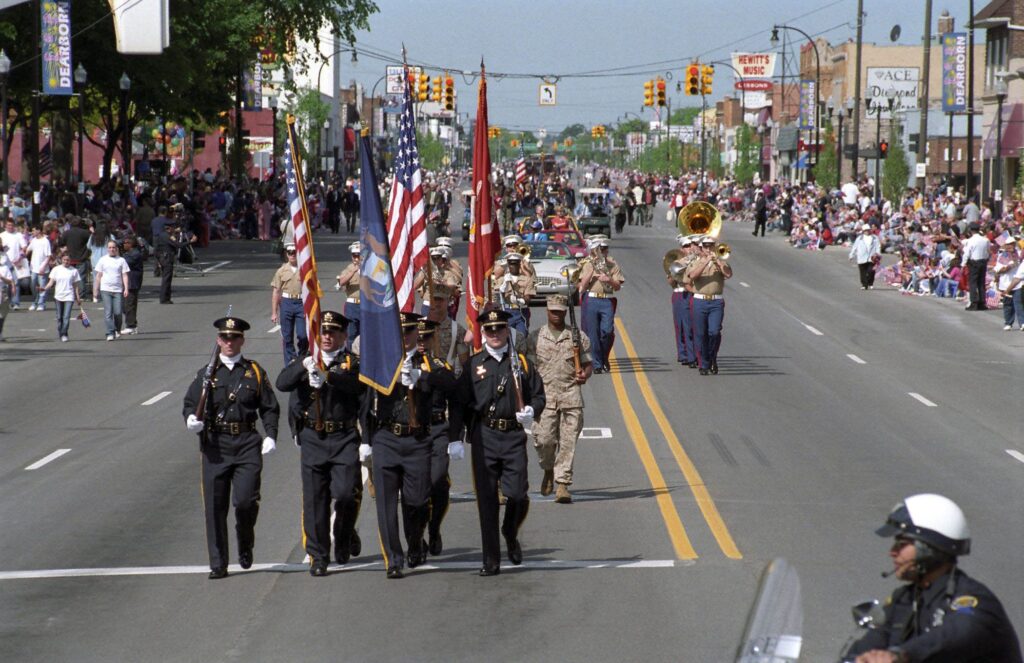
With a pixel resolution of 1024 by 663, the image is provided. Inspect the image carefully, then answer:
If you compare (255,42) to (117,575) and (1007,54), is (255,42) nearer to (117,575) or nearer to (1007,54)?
(1007,54)

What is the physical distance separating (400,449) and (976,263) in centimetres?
2558

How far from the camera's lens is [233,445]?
11.5m

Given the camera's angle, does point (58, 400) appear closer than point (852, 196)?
Yes

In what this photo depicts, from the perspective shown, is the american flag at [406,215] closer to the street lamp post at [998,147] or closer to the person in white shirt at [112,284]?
the person in white shirt at [112,284]

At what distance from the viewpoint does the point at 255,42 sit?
61656mm

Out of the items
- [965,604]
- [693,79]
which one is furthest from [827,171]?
[965,604]

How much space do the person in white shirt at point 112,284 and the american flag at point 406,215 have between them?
14.2 m

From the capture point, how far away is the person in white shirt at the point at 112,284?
27.8m

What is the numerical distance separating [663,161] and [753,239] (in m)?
119

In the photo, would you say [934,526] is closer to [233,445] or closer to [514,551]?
[514,551]

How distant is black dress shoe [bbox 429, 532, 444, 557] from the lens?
1209 cm

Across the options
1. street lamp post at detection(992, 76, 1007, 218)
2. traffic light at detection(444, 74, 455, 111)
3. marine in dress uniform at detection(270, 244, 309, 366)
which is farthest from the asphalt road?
traffic light at detection(444, 74, 455, 111)

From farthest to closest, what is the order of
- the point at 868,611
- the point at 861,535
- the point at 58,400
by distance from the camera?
the point at 58,400 < the point at 861,535 < the point at 868,611

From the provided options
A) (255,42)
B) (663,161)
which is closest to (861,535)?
(255,42)
